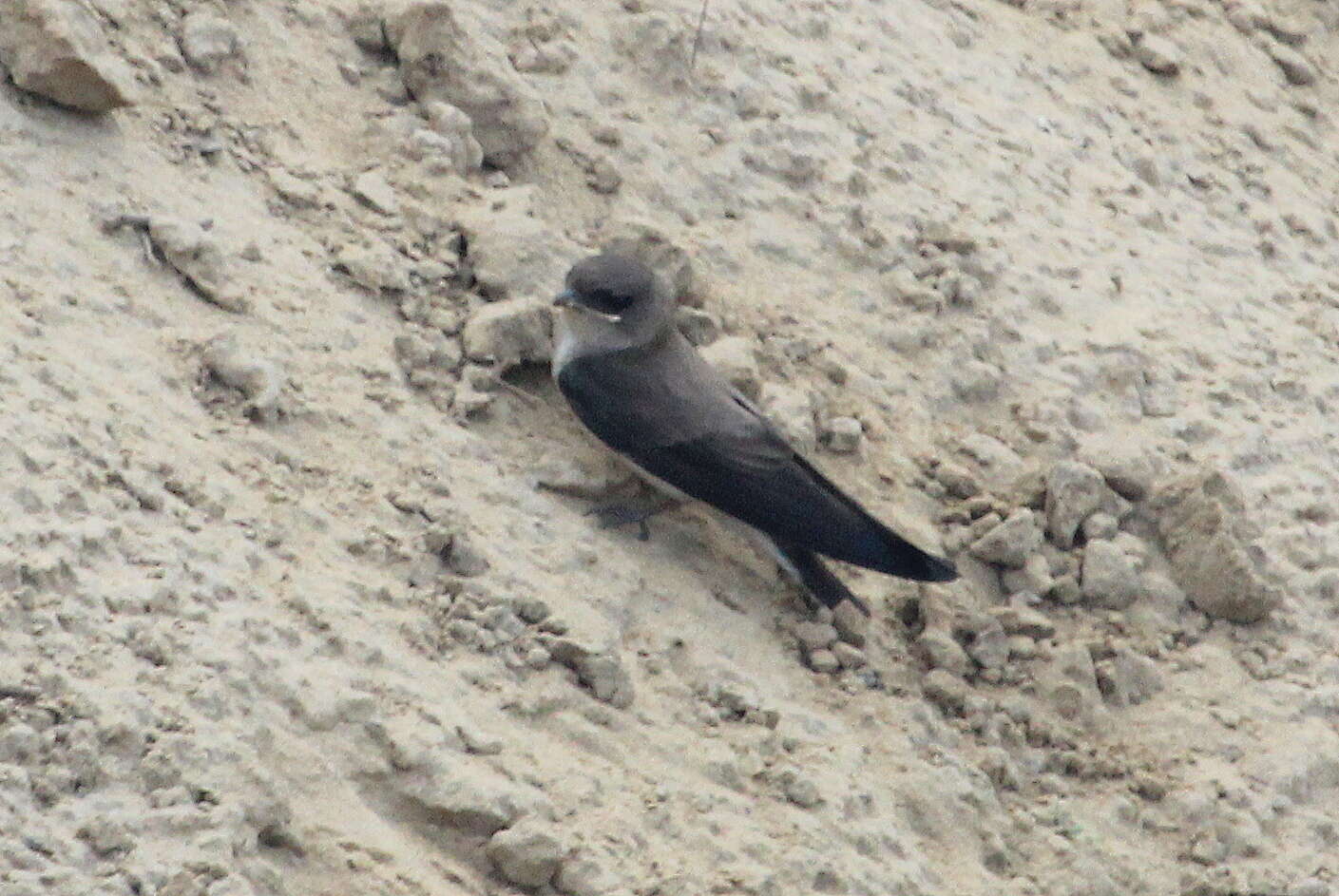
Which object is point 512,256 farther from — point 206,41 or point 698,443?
point 206,41

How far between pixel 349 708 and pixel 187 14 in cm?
230

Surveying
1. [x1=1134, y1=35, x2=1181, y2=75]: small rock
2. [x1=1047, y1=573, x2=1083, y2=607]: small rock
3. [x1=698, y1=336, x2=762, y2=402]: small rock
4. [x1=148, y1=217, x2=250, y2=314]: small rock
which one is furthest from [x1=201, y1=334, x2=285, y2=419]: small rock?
[x1=1134, y1=35, x2=1181, y2=75]: small rock

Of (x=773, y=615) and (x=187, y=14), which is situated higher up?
(x=187, y=14)

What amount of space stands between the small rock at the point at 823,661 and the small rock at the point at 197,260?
5.03ft

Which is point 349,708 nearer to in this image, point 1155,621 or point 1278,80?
point 1155,621

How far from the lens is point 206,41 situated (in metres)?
6.20

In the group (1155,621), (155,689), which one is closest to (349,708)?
(155,689)

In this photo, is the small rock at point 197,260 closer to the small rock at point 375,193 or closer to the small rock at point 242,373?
the small rock at point 242,373

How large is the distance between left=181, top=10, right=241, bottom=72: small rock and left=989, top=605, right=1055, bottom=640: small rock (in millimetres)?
2355

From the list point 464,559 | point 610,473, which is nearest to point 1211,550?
point 610,473

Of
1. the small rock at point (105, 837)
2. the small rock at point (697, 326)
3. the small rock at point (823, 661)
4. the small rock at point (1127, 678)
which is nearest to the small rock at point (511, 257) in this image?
the small rock at point (697, 326)

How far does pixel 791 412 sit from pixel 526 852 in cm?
196

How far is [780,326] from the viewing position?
6.61m

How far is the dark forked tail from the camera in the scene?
6008 mm
